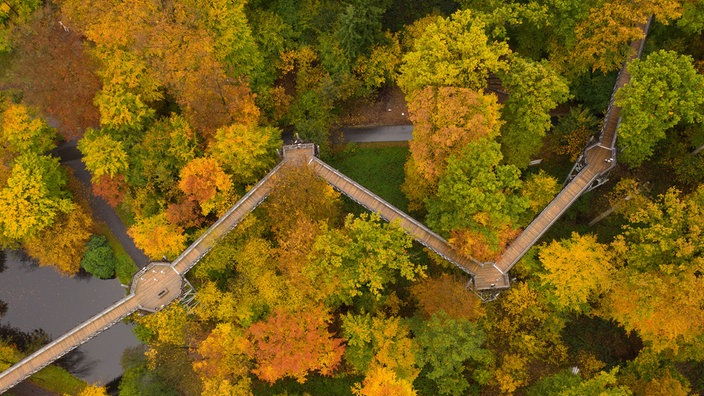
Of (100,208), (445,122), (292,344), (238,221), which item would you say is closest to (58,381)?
(100,208)

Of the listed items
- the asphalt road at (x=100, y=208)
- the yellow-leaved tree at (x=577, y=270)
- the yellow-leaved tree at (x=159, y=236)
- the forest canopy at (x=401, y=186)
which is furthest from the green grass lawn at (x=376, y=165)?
the asphalt road at (x=100, y=208)

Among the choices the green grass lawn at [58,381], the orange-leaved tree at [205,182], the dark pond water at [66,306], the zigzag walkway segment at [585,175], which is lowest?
the green grass lawn at [58,381]

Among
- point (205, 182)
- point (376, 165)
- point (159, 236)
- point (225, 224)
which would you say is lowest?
point (376, 165)

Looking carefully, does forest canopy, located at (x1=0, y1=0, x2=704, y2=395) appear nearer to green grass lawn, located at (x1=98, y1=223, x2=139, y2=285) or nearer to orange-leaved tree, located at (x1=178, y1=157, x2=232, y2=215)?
orange-leaved tree, located at (x1=178, y1=157, x2=232, y2=215)

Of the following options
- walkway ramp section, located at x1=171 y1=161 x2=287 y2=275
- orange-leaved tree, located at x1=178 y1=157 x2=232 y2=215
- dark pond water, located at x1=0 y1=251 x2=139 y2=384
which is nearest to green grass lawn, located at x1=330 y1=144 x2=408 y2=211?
walkway ramp section, located at x1=171 y1=161 x2=287 y2=275

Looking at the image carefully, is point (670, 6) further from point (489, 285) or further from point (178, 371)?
point (178, 371)

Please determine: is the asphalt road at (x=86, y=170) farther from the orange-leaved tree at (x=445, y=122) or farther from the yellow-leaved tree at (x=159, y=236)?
the orange-leaved tree at (x=445, y=122)

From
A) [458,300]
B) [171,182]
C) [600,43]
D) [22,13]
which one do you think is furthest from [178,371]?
[600,43]

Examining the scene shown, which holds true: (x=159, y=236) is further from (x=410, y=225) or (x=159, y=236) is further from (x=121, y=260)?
(x=410, y=225)
